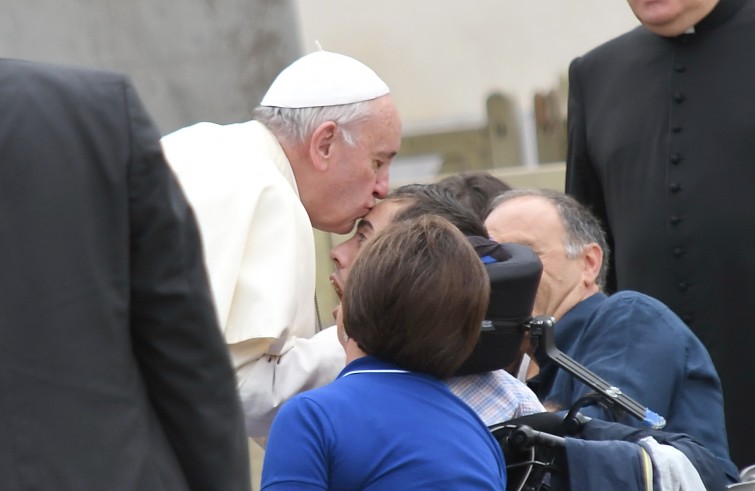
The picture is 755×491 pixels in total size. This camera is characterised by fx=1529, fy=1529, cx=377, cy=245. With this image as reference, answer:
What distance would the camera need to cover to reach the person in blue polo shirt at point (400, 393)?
228 centimetres

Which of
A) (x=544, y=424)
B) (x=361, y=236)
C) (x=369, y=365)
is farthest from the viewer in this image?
(x=361, y=236)

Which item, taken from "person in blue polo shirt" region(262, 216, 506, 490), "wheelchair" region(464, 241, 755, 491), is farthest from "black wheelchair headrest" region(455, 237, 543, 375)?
"person in blue polo shirt" region(262, 216, 506, 490)

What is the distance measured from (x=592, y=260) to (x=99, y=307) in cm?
159

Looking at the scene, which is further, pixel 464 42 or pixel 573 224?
pixel 464 42

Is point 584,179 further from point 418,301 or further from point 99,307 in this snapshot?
point 99,307

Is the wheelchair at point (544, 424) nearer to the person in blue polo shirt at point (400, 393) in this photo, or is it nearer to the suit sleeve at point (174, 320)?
the person in blue polo shirt at point (400, 393)

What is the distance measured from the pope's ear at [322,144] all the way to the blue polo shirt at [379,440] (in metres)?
1.15

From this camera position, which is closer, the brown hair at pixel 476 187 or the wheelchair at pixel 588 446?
Result: the wheelchair at pixel 588 446

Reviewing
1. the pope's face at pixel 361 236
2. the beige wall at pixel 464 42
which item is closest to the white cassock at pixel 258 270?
the pope's face at pixel 361 236

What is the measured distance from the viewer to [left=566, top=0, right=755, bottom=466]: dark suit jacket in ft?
12.5

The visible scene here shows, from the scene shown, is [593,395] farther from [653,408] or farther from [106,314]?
[106,314]

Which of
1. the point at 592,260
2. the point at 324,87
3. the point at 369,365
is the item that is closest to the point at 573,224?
the point at 592,260

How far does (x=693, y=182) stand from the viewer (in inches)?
152

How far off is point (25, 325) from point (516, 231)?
1.59 m
